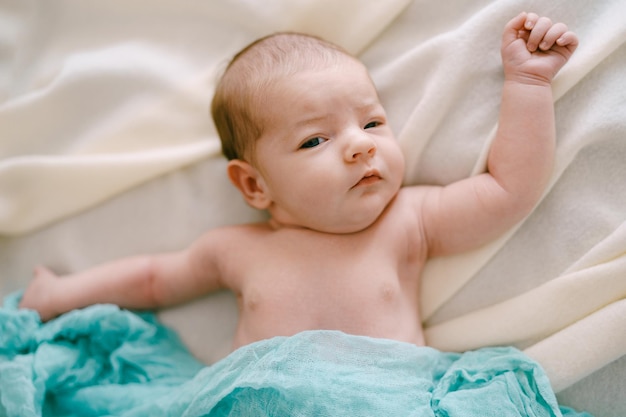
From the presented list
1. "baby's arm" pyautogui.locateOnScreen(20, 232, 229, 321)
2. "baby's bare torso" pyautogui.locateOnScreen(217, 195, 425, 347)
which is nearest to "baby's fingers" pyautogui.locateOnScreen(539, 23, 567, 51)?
"baby's bare torso" pyautogui.locateOnScreen(217, 195, 425, 347)

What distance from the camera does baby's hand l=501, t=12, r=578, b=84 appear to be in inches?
48.8

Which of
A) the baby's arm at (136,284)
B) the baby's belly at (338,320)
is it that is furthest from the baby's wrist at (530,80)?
the baby's arm at (136,284)

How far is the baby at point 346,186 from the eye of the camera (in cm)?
125

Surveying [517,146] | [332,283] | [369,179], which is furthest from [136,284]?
[517,146]

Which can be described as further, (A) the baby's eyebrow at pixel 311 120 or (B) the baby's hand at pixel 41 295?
(B) the baby's hand at pixel 41 295

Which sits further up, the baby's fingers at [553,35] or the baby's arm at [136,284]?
Answer: the baby's fingers at [553,35]

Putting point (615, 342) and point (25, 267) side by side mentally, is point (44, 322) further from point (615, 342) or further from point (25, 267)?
point (615, 342)

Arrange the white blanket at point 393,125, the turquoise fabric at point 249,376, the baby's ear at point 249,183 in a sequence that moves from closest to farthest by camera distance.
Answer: the turquoise fabric at point 249,376, the white blanket at point 393,125, the baby's ear at point 249,183

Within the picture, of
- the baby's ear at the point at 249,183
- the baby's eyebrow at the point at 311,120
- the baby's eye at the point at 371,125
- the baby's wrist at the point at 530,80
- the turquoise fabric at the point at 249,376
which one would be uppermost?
the baby's wrist at the point at 530,80

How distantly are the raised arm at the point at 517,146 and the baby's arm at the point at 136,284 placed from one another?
1.69 ft

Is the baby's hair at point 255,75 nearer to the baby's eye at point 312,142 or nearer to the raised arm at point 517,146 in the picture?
the baby's eye at point 312,142

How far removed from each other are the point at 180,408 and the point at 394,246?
1.74 ft

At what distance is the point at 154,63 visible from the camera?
1.55 m

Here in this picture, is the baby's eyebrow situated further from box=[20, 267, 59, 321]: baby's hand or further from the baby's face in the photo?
box=[20, 267, 59, 321]: baby's hand
